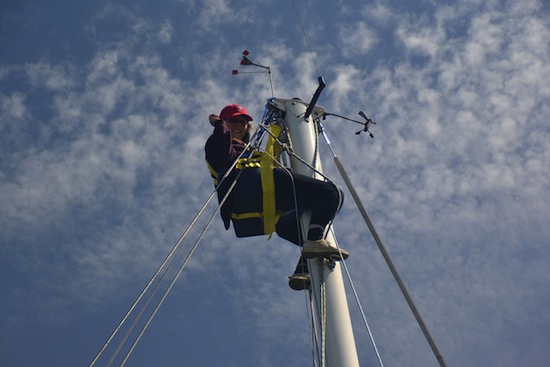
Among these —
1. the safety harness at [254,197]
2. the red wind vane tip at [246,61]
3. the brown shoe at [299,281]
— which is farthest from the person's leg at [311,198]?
the red wind vane tip at [246,61]

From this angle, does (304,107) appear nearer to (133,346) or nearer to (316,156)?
(316,156)

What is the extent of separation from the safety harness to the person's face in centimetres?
69

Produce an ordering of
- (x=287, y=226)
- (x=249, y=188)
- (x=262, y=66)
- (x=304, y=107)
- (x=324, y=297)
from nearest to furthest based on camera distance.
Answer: (x=324, y=297) < (x=249, y=188) < (x=287, y=226) < (x=304, y=107) < (x=262, y=66)

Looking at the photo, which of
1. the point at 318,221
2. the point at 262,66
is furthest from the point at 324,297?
the point at 262,66

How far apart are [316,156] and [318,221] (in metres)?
1.29

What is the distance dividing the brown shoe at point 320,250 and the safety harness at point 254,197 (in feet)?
2.34

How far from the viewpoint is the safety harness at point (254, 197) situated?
19.8ft

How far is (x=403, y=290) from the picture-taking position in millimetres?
5629

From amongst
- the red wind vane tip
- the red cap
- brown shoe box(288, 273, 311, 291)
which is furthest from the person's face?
the red wind vane tip

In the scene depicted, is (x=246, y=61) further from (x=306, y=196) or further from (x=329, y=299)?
(x=329, y=299)

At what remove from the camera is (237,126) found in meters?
6.93

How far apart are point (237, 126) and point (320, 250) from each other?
224 cm

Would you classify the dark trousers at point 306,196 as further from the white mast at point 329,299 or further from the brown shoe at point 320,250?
the brown shoe at point 320,250

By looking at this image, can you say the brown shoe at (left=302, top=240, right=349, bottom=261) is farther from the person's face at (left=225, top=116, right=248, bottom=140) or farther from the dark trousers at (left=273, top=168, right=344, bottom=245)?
the person's face at (left=225, top=116, right=248, bottom=140)
